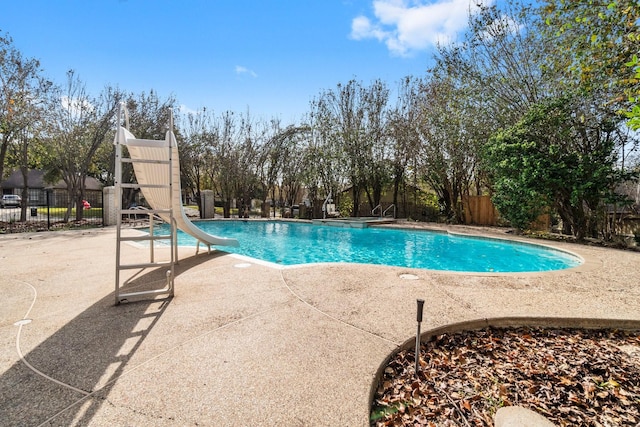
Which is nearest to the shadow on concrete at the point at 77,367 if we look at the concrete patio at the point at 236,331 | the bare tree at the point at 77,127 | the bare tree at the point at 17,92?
the concrete patio at the point at 236,331

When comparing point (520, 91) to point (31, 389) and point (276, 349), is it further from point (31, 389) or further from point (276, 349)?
point (31, 389)

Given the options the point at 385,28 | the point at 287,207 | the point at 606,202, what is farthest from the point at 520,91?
the point at 287,207

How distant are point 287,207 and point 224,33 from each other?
12253 mm

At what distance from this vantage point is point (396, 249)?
894cm

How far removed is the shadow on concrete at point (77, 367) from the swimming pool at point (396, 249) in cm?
439

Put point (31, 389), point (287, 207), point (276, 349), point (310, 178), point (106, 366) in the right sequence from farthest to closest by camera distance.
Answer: point (287, 207) → point (310, 178) → point (276, 349) → point (106, 366) → point (31, 389)

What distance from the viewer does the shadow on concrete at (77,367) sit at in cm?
163

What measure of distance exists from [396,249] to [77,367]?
792cm

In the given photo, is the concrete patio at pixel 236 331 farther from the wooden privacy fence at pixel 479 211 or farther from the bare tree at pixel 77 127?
the bare tree at pixel 77 127

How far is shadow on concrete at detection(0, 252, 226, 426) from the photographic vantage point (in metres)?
1.63

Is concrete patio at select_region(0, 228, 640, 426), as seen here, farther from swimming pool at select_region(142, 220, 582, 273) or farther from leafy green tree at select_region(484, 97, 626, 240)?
leafy green tree at select_region(484, 97, 626, 240)

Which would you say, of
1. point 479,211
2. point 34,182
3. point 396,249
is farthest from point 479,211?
point 34,182

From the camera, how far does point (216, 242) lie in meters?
5.93

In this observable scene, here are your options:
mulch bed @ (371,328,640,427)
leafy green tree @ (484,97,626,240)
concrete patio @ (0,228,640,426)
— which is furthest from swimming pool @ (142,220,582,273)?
mulch bed @ (371,328,640,427)
